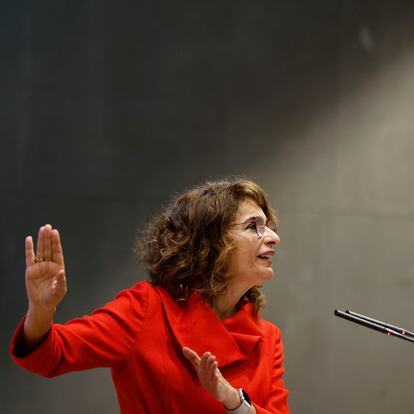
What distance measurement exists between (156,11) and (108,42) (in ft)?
0.77

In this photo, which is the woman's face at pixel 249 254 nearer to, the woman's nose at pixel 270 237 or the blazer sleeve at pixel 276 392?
the woman's nose at pixel 270 237

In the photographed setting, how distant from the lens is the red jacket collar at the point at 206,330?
5.47 ft

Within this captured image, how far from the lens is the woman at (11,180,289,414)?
1502mm

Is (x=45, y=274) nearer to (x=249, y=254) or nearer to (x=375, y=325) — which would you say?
(x=249, y=254)

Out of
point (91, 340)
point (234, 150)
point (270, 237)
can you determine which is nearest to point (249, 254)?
point (270, 237)

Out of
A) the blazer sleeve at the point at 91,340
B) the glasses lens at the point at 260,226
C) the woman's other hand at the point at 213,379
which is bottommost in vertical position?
the woman's other hand at the point at 213,379

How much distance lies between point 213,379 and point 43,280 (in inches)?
18.3

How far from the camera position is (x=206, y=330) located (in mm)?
1700

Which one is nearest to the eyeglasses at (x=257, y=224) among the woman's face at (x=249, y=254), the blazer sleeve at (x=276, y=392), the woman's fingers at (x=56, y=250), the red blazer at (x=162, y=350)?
the woman's face at (x=249, y=254)

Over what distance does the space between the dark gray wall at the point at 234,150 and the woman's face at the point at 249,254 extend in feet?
2.31

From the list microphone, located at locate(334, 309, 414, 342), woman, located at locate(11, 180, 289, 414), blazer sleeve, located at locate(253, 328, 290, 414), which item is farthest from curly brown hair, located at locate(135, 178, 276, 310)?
microphone, located at locate(334, 309, 414, 342)

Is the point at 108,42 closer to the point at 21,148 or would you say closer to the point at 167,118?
the point at 167,118

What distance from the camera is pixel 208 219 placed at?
1.78m

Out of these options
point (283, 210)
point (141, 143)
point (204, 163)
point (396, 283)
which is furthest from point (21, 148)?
point (396, 283)
